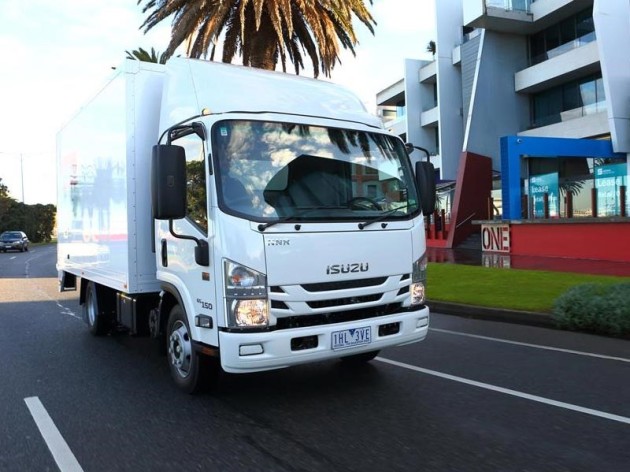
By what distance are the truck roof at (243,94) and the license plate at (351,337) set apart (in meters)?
2.05

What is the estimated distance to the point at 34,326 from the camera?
9250 millimetres

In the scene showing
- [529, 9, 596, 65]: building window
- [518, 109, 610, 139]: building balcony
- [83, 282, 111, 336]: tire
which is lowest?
[83, 282, 111, 336]: tire

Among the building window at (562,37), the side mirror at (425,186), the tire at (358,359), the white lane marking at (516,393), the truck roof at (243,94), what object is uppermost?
the building window at (562,37)

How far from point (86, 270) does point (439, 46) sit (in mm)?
31856

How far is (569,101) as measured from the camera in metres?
28.9

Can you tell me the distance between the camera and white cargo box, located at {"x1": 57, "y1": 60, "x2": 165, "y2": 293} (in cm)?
584

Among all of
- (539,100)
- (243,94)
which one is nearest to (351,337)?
(243,94)

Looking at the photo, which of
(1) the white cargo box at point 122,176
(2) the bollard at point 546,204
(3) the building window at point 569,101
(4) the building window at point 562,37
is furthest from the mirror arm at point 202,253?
(4) the building window at point 562,37

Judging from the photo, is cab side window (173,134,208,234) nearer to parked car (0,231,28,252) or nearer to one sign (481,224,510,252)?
one sign (481,224,510,252)

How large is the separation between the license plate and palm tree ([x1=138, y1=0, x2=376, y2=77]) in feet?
42.9

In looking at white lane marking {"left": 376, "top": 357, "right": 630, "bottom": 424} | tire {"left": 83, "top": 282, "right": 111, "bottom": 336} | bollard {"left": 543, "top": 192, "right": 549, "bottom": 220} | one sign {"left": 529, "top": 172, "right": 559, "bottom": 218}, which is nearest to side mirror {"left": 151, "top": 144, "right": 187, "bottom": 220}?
white lane marking {"left": 376, "top": 357, "right": 630, "bottom": 424}

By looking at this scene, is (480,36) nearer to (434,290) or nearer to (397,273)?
(434,290)

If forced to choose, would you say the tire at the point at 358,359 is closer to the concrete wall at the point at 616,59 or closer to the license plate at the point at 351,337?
the license plate at the point at 351,337

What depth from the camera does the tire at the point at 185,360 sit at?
5.16 m
